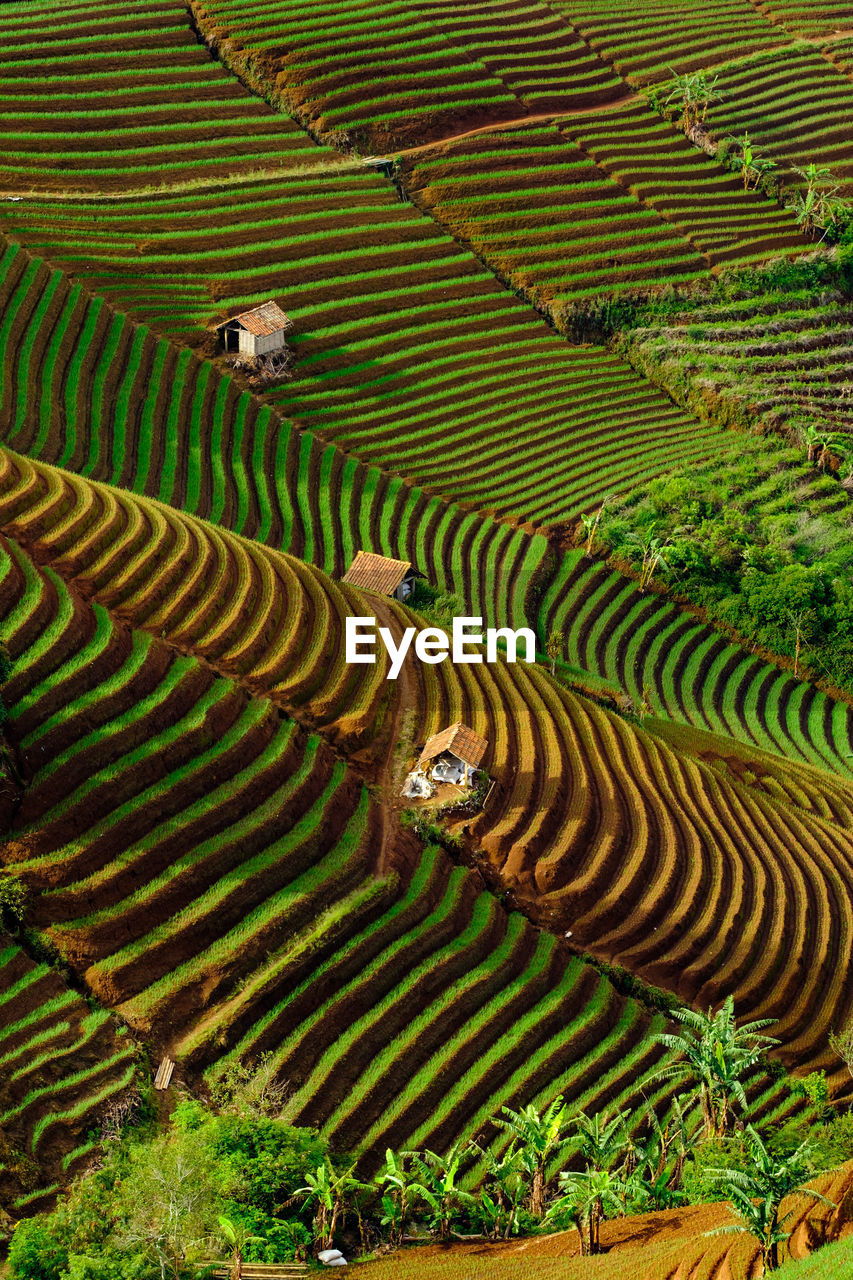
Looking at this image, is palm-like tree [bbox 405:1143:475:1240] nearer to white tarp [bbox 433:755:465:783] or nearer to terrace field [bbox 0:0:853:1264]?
terrace field [bbox 0:0:853:1264]

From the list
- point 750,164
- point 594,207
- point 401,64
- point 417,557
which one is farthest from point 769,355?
point 401,64

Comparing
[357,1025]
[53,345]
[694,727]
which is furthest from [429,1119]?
[53,345]

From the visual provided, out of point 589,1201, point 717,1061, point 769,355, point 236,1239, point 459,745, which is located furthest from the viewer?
point 769,355

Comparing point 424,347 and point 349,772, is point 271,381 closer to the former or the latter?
point 424,347

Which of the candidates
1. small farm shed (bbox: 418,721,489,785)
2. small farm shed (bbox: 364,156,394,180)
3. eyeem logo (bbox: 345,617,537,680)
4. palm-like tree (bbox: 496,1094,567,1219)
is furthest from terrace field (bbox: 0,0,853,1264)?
palm-like tree (bbox: 496,1094,567,1219)

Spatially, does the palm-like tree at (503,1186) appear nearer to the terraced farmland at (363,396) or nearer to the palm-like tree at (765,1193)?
the palm-like tree at (765,1193)

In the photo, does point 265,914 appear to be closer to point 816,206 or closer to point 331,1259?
point 331,1259

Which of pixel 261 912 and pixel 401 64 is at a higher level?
pixel 401 64
